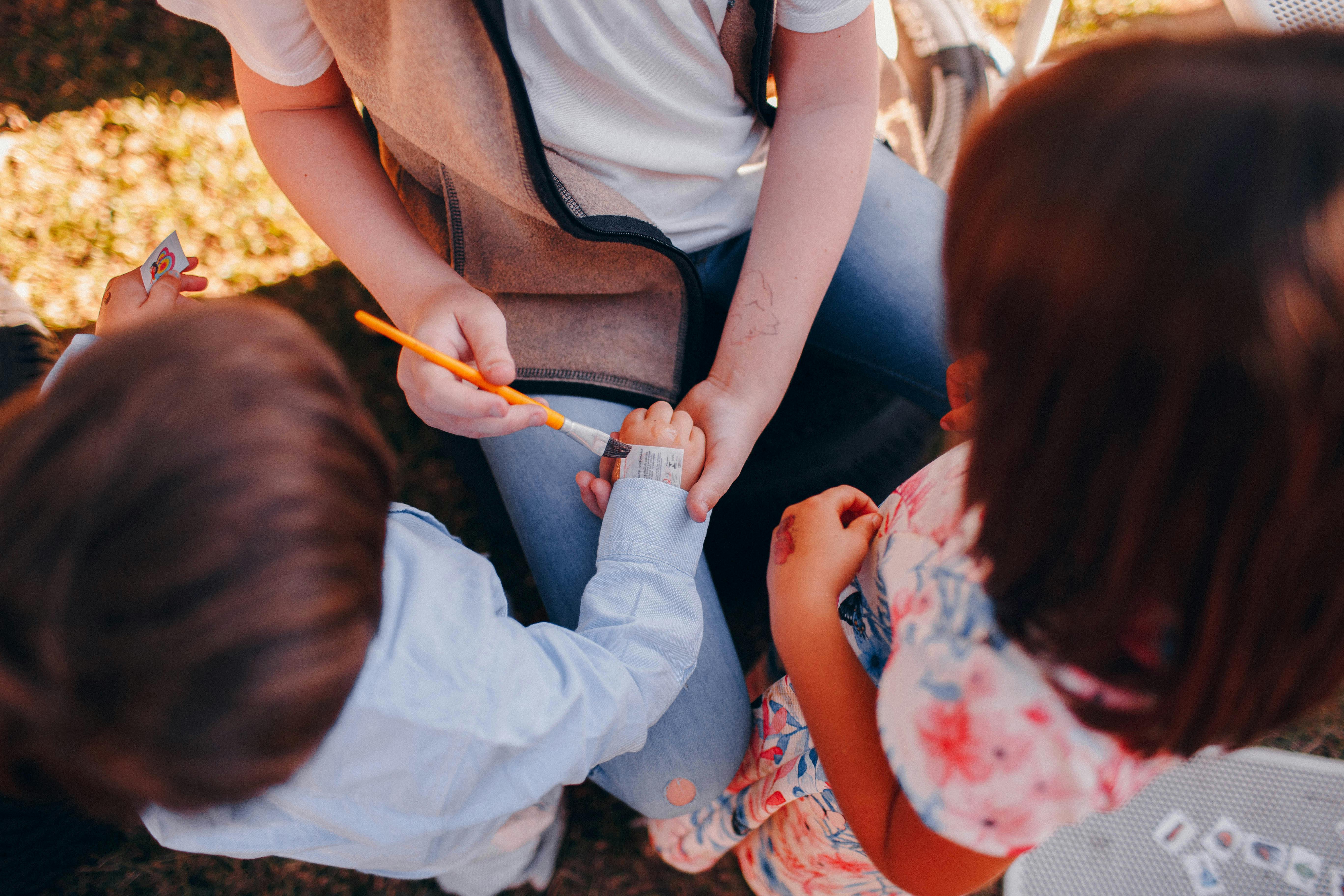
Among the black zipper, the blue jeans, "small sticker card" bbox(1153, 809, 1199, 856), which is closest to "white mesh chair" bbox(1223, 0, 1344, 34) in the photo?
the blue jeans

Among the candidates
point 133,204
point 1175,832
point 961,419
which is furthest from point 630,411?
point 133,204

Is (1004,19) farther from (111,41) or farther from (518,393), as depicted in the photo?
(111,41)

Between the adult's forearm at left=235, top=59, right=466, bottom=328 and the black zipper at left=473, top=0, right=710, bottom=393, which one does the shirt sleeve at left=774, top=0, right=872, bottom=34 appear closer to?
the black zipper at left=473, top=0, right=710, bottom=393

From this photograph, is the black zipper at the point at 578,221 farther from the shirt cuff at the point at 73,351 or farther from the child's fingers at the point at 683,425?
the shirt cuff at the point at 73,351

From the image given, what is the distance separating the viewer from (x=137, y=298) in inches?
37.2

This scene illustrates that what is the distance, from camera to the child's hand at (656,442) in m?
0.83

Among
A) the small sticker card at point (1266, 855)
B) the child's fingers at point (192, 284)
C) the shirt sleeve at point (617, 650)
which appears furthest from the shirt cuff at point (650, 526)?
the small sticker card at point (1266, 855)

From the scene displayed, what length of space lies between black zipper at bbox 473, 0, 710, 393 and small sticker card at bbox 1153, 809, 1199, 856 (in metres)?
1.00

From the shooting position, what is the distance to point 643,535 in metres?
0.76

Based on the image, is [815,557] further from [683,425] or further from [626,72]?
[626,72]

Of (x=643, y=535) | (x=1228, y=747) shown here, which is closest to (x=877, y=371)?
(x=643, y=535)

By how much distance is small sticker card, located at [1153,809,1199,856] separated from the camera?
1.11m

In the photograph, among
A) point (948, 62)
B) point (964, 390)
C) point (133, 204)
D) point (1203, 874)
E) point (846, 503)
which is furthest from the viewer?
point (133, 204)

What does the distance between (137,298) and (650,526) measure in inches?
29.4
